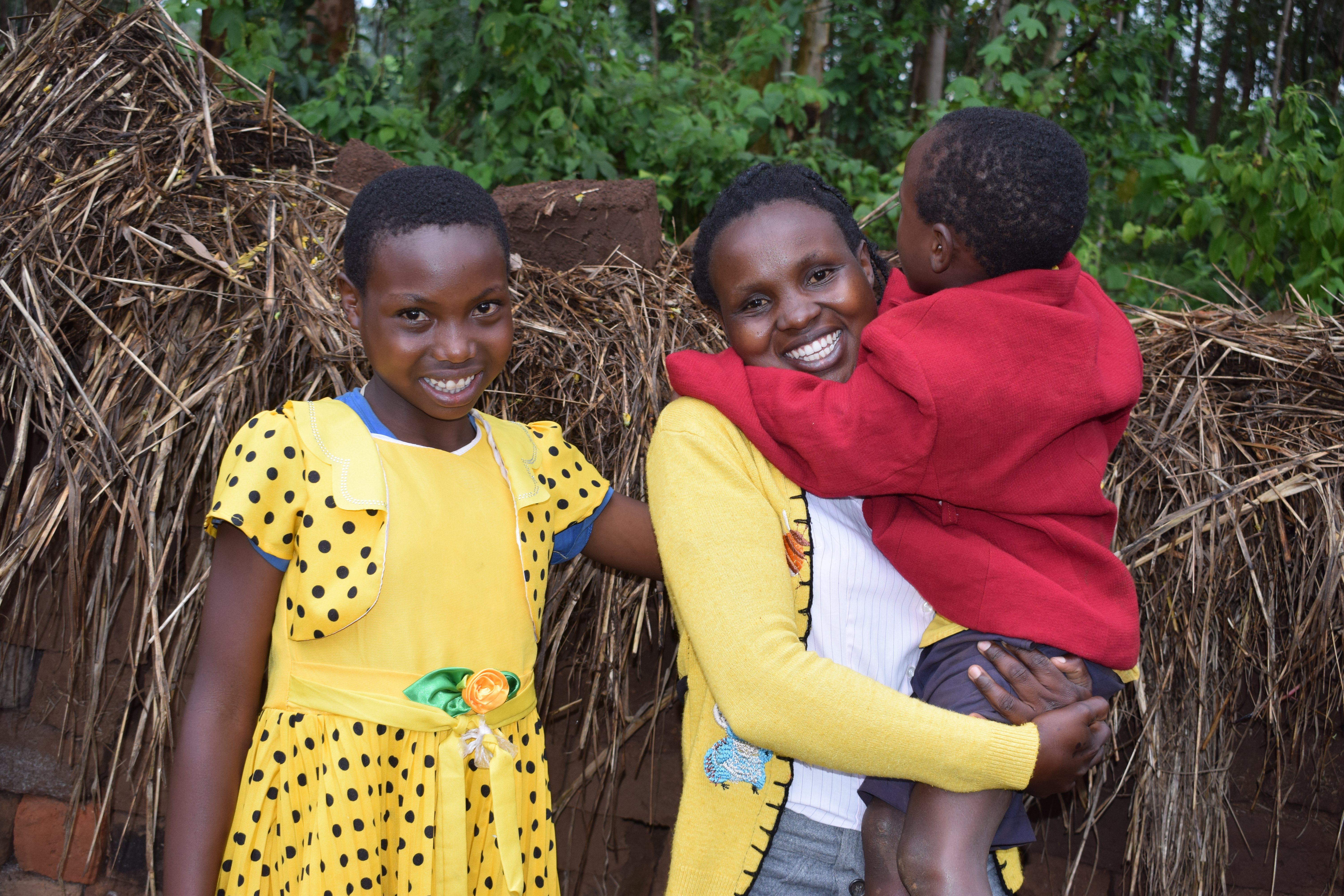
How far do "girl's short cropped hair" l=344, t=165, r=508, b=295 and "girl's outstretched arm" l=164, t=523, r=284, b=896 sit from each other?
533mm

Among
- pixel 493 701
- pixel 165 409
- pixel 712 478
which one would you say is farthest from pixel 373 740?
pixel 165 409

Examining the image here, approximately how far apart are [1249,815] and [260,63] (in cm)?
463

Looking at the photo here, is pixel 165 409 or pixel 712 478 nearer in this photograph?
pixel 712 478

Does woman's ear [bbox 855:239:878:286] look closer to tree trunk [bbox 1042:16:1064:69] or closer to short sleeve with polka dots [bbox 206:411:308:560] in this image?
short sleeve with polka dots [bbox 206:411:308:560]

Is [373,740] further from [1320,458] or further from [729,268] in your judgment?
[1320,458]

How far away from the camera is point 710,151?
4738mm

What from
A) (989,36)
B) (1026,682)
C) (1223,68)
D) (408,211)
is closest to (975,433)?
(1026,682)

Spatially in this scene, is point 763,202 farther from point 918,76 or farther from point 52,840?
point 918,76

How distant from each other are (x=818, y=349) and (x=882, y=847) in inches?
33.8

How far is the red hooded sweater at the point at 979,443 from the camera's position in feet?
4.90

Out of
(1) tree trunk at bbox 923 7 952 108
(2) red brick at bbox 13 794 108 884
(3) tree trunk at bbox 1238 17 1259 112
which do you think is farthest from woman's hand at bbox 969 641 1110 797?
(3) tree trunk at bbox 1238 17 1259 112

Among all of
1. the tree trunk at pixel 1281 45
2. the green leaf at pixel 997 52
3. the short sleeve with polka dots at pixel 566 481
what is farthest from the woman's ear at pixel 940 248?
the tree trunk at pixel 1281 45

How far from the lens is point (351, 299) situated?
1.68 m

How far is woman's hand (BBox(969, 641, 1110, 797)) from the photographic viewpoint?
1.45 m
